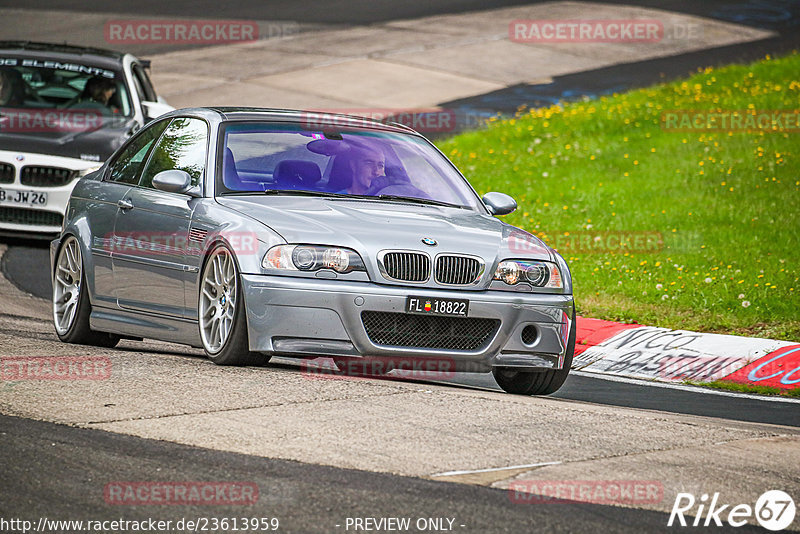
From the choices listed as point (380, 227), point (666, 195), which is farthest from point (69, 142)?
point (380, 227)

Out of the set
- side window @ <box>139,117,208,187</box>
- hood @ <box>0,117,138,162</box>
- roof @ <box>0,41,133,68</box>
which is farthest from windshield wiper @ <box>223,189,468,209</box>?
roof @ <box>0,41,133,68</box>

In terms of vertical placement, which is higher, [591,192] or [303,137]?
[303,137]

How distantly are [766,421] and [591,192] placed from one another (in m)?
9.54

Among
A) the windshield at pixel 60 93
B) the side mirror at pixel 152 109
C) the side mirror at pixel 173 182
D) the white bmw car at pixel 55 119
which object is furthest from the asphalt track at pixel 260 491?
the side mirror at pixel 152 109

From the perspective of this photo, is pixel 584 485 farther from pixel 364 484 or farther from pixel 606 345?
pixel 606 345

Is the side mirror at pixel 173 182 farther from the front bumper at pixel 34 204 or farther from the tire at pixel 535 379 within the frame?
the front bumper at pixel 34 204

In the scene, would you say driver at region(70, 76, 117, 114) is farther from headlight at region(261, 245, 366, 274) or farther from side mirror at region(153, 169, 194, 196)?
headlight at region(261, 245, 366, 274)

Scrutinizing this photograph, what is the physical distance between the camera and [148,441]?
6.02 meters

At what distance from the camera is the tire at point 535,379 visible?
822 centimetres

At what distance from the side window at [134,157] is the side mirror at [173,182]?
862 millimetres

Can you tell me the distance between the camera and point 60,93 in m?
15.7

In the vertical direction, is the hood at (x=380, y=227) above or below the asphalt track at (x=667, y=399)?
above

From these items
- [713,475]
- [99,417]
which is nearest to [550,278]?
[713,475]

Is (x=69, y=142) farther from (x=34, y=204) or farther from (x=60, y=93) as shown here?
(x=60, y=93)
